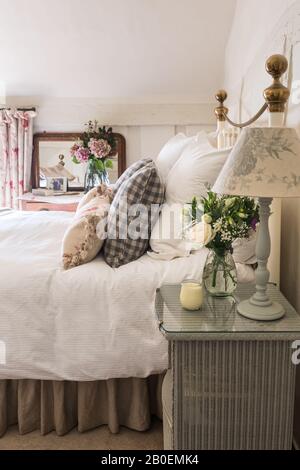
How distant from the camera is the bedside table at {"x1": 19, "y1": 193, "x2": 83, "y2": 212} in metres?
3.88

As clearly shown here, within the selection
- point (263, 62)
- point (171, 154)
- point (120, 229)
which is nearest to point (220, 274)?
point (120, 229)

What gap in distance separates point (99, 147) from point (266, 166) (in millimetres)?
2921

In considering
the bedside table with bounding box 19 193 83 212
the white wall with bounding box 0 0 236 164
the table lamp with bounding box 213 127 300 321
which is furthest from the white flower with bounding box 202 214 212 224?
the bedside table with bounding box 19 193 83 212

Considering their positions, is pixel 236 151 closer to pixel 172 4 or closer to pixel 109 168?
pixel 172 4

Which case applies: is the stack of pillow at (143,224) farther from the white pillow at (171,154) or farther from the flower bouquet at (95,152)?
the flower bouquet at (95,152)

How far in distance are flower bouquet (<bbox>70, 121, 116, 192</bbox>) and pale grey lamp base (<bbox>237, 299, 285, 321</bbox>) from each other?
2.83m

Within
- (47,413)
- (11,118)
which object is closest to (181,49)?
(11,118)

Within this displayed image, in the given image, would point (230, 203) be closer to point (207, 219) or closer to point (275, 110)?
point (207, 219)

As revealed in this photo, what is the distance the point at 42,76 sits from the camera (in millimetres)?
A: 3939

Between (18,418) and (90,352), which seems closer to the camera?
(90,352)

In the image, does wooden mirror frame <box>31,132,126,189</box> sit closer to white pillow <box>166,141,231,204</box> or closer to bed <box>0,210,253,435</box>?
white pillow <box>166,141,231,204</box>

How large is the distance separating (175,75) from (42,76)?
1.22 metres

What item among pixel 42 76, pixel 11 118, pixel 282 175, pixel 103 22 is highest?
pixel 103 22

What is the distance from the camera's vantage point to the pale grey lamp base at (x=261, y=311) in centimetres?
128
